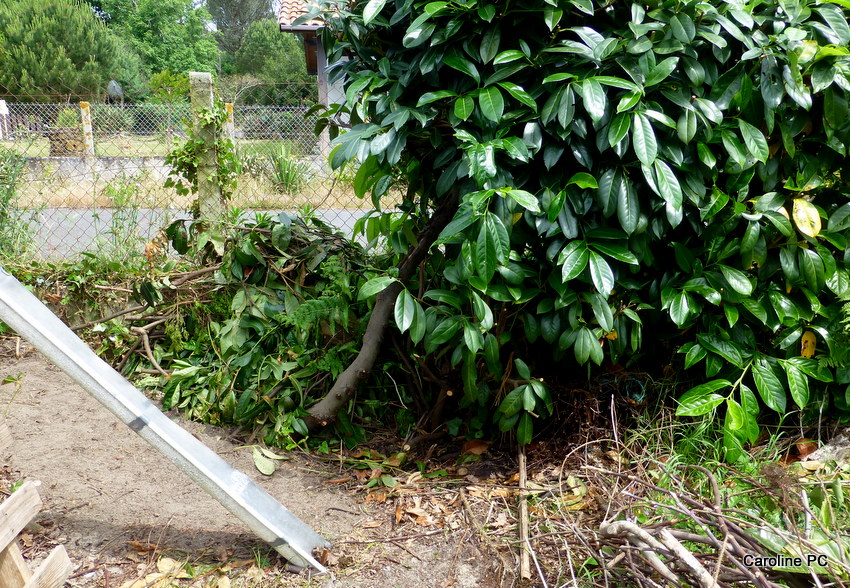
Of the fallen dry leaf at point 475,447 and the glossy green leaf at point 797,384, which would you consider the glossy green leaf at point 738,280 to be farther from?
the fallen dry leaf at point 475,447

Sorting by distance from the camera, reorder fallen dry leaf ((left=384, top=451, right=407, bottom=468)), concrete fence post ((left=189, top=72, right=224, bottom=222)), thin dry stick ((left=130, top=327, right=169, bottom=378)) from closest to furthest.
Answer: fallen dry leaf ((left=384, top=451, right=407, bottom=468))
thin dry stick ((left=130, top=327, right=169, bottom=378))
concrete fence post ((left=189, top=72, right=224, bottom=222))

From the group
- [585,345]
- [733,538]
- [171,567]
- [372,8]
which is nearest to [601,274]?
[585,345]

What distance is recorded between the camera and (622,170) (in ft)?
7.59

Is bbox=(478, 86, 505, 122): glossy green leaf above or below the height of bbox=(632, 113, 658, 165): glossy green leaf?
above

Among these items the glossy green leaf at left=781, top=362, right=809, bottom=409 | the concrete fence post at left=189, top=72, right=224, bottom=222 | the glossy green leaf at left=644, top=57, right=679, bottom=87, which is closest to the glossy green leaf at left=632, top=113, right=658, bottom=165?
the glossy green leaf at left=644, top=57, right=679, bottom=87

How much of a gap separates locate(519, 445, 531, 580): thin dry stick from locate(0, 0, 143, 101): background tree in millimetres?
23172

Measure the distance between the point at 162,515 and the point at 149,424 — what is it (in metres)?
0.55

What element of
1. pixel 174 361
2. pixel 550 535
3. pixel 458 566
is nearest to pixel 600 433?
pixel 550 535

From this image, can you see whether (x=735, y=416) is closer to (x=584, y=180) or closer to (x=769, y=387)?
(x=769, y=387)

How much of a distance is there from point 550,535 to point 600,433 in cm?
76

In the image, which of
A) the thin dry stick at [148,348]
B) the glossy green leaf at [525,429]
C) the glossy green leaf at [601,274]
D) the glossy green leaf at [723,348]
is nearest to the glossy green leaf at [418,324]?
the glossy green leaf at [525,429]

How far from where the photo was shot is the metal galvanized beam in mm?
2166

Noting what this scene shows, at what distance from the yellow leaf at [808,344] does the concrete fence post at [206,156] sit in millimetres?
3194

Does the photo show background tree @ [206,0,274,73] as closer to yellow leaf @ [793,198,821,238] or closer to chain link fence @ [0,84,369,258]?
chain link fence @ [0,84,369,258]
